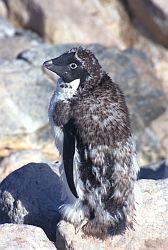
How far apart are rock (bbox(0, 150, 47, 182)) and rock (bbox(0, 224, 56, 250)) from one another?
13.0 ft

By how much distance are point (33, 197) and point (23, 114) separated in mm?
4920

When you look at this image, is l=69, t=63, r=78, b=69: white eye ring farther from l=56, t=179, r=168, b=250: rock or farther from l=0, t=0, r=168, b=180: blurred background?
l=0, t=0, r=168, b=180: blurred background

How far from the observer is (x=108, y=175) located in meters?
8.69

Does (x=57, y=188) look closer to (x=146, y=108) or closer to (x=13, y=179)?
(x=13, y=179)

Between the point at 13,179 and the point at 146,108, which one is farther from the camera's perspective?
the point at 146,108

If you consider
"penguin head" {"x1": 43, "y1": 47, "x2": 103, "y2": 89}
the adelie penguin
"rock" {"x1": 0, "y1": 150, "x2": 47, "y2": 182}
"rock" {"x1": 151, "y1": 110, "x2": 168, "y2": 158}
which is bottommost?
"rock" {"x1": 151, "y1": 110, "x2": 168, "y2": 158}

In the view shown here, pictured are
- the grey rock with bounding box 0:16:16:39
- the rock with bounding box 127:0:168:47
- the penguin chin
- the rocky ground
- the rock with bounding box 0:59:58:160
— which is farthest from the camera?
the rock with bounding box 127:0:168:47

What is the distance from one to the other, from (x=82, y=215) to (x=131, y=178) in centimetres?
66

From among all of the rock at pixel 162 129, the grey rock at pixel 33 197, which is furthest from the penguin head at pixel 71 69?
the rock at pixel 162 129

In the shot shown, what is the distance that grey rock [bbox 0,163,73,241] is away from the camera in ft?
31.6

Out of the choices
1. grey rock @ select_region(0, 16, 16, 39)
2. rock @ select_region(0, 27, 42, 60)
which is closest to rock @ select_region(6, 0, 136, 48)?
grey rock @ select_region(0, 16, 16, 39)

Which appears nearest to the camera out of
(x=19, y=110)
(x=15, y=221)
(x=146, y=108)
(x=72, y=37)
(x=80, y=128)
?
(x=80, y=128)

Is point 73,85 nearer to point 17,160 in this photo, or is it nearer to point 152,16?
point 17,160

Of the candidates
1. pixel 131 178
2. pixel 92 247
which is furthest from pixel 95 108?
pixel 92 247
